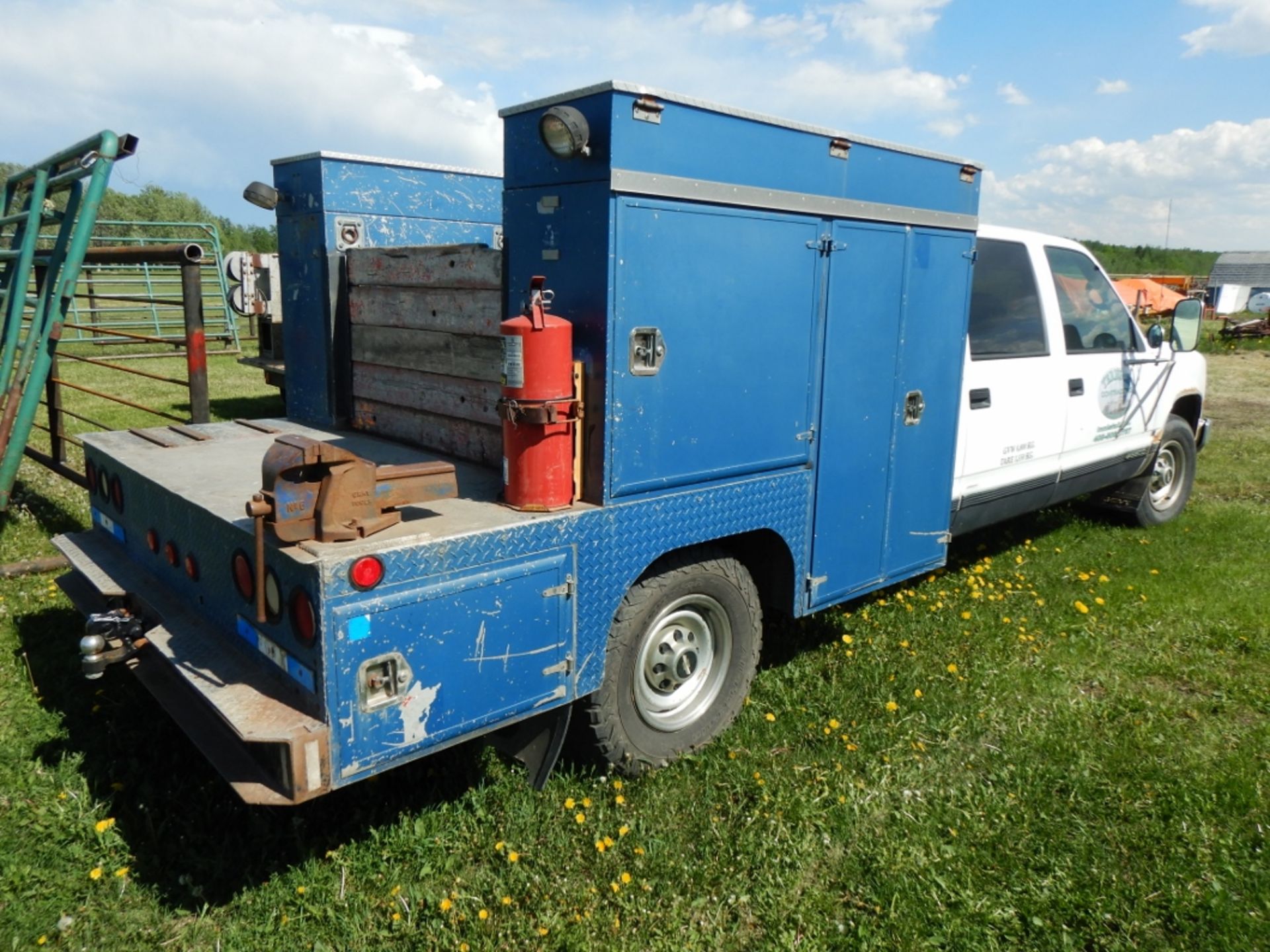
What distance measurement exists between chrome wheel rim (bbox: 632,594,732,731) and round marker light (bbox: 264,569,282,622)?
1.29 m

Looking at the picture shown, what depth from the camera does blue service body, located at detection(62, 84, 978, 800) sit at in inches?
103

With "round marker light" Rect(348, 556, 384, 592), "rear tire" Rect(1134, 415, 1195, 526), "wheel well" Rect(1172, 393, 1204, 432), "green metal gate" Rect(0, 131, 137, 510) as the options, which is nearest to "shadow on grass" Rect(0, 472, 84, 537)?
"green metal gate" Rect(0, 131, 137, 510)

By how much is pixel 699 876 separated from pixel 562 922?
48 cm

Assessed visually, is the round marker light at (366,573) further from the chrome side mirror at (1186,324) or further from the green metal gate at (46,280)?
the chrome side mirror at (1186,324)

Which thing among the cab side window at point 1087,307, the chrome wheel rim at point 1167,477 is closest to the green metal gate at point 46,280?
the cab side window at point 1087,307

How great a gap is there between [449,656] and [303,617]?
421mm

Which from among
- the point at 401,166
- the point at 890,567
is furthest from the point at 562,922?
the point at 401,166

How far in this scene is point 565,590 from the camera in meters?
2.96

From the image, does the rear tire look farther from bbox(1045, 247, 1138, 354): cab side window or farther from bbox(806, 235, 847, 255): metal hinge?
bbox(806, 235, 847, 255): metal hinge

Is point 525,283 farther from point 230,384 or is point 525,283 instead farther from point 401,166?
point 230,384

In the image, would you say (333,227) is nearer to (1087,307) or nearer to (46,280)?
(46,280)

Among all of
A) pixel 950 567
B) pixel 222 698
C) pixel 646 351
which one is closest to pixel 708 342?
pixel 646 351

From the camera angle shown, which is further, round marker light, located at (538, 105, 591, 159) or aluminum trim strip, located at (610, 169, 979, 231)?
aluminum trim strip, located at (610, 169, 979, 231)

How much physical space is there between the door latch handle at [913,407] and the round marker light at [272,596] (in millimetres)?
2875
